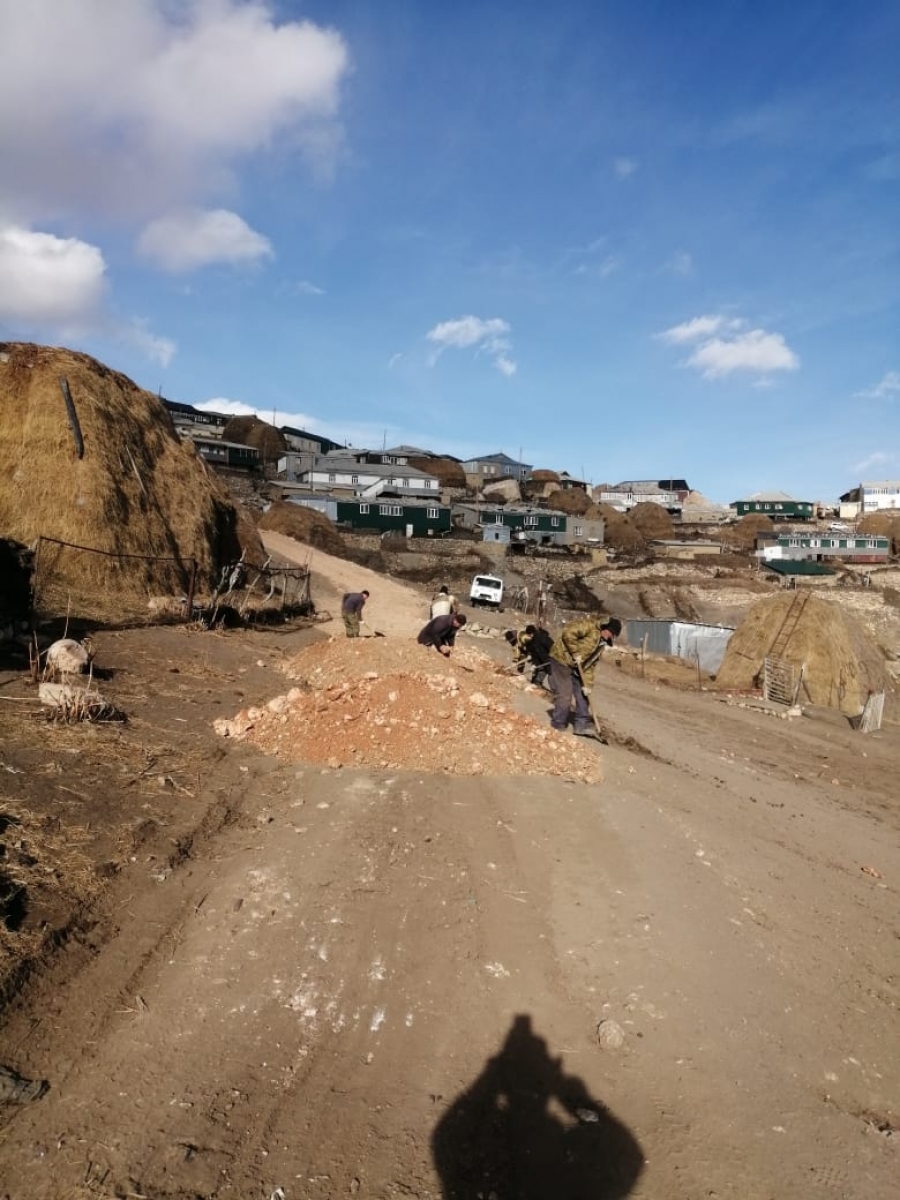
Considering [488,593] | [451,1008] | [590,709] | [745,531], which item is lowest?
[451,1008]

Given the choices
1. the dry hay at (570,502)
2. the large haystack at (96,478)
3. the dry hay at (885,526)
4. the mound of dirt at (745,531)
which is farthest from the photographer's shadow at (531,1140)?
the dry hay at (570,502)

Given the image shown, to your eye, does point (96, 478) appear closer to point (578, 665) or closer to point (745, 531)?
point (578, 665)

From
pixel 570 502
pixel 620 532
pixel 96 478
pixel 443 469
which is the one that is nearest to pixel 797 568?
pixel 620 532

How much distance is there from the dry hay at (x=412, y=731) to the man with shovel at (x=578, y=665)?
16.8 inches

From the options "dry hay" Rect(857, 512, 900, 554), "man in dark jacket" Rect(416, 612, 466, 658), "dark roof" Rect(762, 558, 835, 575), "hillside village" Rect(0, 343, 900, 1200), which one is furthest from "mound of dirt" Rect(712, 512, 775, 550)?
"man in dark jacket" Rect(416, 612, 466, 658)

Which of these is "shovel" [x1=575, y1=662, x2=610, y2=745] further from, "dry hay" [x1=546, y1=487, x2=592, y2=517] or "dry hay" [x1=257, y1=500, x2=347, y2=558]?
"dry hay" [x1=546, y1=487, x2=592, y2=517]

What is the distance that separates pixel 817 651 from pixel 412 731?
16423mm

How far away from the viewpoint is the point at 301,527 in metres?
43.9

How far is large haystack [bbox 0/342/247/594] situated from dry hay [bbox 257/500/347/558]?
65.0ft

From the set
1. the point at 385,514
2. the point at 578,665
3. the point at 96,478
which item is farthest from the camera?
the point at 385,514

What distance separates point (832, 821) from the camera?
8984 mm

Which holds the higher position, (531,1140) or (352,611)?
(352,611)

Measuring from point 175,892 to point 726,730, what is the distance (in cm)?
1289

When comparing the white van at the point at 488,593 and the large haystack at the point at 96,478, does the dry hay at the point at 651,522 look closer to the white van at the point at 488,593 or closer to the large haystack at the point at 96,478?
the white van at the point at 488,593
